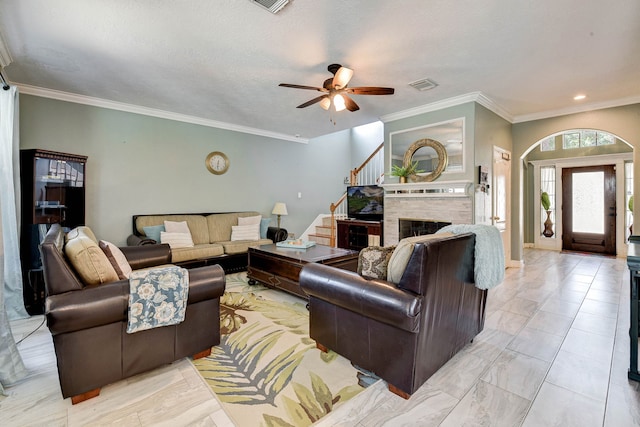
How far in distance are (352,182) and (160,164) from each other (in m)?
4.19

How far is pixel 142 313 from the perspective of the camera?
71.4 inches

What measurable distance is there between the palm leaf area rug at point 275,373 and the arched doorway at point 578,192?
19.5 ft

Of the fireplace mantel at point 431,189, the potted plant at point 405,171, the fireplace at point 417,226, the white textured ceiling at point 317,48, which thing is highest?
the white textured ceiling at point 317,48

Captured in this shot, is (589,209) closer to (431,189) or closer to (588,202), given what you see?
(588,202)

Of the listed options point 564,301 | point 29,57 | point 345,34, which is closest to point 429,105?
point 345,34

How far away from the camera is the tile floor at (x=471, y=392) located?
1592mm

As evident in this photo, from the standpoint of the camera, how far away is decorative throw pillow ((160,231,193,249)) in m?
4.26

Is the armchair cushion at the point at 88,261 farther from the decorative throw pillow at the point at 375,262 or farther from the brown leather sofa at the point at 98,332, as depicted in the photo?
the decorative throw pillow at the point at 375,262

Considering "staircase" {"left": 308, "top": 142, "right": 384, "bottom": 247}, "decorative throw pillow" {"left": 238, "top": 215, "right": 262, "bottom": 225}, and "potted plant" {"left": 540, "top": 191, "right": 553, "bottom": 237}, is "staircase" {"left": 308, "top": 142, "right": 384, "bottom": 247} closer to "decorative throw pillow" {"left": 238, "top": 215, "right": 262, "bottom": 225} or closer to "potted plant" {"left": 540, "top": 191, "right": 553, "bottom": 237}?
"decorative throw pillow" {"left": 238, "top": 215, "right": 262, "bottom": 225}

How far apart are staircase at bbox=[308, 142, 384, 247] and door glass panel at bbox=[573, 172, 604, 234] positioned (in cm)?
447

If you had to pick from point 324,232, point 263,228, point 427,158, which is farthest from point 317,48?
point 324,232

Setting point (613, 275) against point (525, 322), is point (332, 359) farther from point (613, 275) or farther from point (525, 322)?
point (613, 275)

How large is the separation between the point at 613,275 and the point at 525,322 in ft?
10.1

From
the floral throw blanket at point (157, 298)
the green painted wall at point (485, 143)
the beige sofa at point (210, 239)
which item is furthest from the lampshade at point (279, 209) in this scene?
the floral throw blanket at point (157, 298)
